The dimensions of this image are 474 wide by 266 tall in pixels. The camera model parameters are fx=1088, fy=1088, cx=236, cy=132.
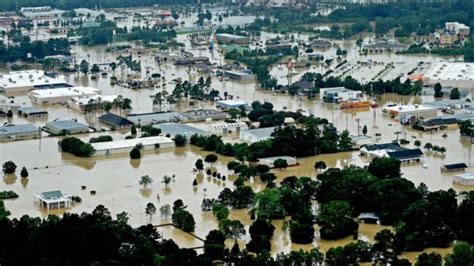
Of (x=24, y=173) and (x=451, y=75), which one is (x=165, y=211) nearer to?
(x=24, y=173)

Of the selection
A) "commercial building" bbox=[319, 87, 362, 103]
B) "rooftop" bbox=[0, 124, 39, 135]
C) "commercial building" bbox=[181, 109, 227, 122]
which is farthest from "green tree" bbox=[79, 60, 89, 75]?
"rooftop" bbox=[0, 124, 39, 135]

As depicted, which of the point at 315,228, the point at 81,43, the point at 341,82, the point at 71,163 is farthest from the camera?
the point at 81,43

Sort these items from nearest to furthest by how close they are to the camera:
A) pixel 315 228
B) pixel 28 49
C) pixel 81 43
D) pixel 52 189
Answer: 1. pixel 315 228
2. pixel 52 189
3. pixel 28 49
4. pixel 81 43

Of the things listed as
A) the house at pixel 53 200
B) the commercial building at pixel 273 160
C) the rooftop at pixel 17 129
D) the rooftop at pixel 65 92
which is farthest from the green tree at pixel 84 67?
the house at pixel 53 200

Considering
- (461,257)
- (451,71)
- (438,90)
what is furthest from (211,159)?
(451,71)

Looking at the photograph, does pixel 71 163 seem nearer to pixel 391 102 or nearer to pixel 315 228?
pixel 315 228

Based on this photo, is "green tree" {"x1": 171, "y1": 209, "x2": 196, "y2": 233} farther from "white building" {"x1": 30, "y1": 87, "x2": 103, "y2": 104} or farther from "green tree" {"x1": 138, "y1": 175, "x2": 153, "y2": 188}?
"white building" {"x1": 30, "y1": 87, "x2": 103, "y2": 104}

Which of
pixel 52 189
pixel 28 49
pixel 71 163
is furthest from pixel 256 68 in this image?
pixel 52 189

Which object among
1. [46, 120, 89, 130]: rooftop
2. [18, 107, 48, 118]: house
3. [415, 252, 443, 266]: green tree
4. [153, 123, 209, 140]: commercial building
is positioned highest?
[415, 252, 443, 266]: green tree

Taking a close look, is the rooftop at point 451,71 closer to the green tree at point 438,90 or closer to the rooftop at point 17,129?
the green tree at point 438,90
